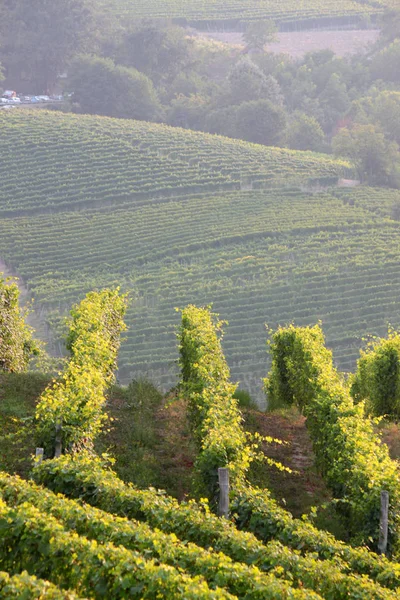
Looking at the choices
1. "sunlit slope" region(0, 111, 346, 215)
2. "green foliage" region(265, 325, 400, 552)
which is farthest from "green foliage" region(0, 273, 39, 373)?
"sunlit slope" region(0, 111, 346, 215)

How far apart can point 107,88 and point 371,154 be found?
89.7 feet

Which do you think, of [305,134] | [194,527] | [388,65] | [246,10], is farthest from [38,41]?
[194,527]

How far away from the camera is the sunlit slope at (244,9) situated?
10369 centimetres

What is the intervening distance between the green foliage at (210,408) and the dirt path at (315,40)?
86.5m

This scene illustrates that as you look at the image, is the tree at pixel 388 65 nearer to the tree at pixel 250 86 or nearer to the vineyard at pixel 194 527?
the tree at pixel 250 86

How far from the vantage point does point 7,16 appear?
80000mm

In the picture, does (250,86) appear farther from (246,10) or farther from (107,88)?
(246,10)

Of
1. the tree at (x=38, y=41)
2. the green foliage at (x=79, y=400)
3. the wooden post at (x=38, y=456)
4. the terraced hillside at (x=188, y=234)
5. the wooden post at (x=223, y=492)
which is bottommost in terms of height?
the wooden post at (x=223, y=492)

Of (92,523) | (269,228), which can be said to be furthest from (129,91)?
(92,523)

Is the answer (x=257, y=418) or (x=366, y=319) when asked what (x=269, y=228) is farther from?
(x=257, y=418)

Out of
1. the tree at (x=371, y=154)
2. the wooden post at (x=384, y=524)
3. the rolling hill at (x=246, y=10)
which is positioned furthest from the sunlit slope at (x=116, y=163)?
the rolling hill at (x=246, y=10)

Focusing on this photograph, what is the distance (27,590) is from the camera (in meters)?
5.69

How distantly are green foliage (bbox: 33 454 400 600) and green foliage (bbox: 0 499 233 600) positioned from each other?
1.08 metres

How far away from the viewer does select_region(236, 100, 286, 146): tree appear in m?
71.9
